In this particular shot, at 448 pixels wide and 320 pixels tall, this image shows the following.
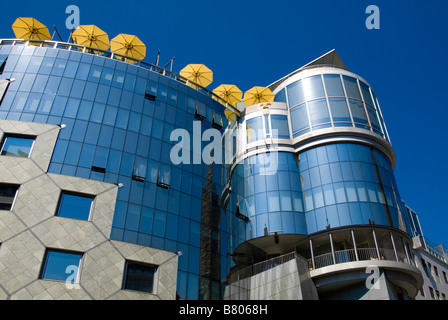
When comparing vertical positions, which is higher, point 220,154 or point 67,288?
point 220,154

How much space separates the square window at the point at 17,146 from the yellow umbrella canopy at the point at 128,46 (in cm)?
1510

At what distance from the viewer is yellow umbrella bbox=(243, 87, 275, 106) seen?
44062mm

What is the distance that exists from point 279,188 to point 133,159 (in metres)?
13.8

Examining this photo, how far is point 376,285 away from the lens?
30328 millimetres

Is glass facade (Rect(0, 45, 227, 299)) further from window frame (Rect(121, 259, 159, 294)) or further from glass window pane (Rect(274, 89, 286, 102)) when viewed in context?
glass window pane (Rect(274, 89, 286, 102))

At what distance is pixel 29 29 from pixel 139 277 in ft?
94.6

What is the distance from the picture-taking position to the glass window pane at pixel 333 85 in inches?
1560

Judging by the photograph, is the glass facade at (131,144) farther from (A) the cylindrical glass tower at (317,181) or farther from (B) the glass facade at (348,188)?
(B) the glass facade at (348,188)

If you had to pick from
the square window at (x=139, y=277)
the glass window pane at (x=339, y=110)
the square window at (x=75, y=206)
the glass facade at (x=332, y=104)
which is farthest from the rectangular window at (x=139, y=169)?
the glass window pane at (x=339, y=110)

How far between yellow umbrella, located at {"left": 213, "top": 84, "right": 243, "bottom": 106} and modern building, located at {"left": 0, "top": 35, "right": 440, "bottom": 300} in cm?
302

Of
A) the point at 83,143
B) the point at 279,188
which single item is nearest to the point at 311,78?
the point at 279,188

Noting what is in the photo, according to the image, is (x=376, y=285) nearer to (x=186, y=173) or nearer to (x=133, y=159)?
(x=186, y=173)

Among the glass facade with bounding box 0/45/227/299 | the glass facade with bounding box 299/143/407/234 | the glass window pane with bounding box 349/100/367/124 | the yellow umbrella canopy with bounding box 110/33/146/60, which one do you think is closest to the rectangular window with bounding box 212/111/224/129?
the glass facade with bounding box 0/45/227/299

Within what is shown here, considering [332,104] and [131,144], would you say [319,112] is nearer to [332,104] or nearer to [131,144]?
[332,104]
